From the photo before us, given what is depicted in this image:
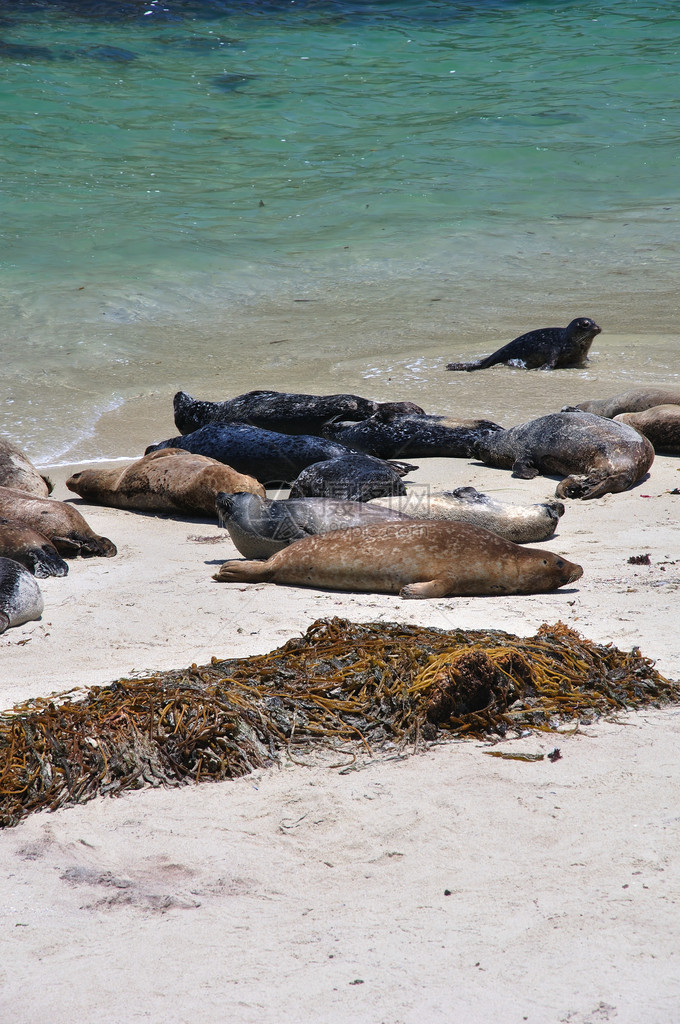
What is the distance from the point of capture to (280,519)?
17.3 ft

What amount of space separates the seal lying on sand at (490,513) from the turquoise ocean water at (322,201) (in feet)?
8.23

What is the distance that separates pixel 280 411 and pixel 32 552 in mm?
3230

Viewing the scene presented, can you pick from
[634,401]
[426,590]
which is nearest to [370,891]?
[426,590]

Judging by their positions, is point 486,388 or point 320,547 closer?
point 320,547

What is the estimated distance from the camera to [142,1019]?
6.23ft

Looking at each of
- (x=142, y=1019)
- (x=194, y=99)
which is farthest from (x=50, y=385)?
(x=194, y=99)

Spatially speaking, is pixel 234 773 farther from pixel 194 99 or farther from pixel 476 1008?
pixel 194 99

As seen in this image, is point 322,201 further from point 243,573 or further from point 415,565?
point 415,565

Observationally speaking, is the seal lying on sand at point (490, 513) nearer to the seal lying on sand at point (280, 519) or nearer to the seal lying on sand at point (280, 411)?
the seal lying on sand at point (280, 519)

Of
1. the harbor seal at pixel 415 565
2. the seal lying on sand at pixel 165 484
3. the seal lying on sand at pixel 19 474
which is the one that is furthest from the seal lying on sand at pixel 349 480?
the seal lying on sand at pixel 19 474

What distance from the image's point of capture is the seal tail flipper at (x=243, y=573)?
4.76 m

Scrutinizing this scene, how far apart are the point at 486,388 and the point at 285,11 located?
22472 mm

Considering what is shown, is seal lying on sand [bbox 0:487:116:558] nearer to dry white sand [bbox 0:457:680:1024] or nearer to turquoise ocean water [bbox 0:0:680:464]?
dry white sand [bbox 0:457:680:1024]

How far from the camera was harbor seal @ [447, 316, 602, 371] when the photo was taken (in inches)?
361
